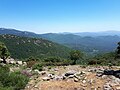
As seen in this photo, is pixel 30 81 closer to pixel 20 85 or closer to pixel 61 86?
pixel 20 85

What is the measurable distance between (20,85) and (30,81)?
3.07 m

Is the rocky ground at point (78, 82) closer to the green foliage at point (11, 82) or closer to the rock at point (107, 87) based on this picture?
the rock at point (107, 87)

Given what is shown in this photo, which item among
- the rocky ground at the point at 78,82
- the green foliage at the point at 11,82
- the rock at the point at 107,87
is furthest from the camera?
the green foliage at the point at 11,82

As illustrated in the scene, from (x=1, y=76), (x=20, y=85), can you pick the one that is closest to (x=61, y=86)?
(x=20, y=85)

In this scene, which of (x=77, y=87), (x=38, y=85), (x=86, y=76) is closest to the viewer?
(x=77, y=87)

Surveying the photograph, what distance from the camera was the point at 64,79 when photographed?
29.0 meters

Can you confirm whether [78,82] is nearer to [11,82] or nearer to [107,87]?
[107,87]

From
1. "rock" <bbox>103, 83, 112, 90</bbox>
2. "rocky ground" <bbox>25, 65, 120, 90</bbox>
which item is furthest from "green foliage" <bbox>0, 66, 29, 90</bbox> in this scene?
"rock" <bbox>103, 83, 112, 90</bbox>

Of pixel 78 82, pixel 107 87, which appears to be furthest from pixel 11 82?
pixel 107 87

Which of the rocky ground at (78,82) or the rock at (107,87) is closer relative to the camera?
the rock at (107,87)

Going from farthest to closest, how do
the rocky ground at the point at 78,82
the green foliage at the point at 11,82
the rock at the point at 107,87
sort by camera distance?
the green foliage at the point at 11,82, the rocky ground at the point at 78,82, the rock at the point at 107,87

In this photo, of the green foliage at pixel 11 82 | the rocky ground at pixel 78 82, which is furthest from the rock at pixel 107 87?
the green foliage at pixel 11 82

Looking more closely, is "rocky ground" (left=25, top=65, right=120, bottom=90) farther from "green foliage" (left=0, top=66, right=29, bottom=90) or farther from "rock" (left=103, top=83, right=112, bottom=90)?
"green foliage" (left=0, top=66, right=29, bottom=90)

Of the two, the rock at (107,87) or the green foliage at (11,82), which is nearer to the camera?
the rock at (107,87)
